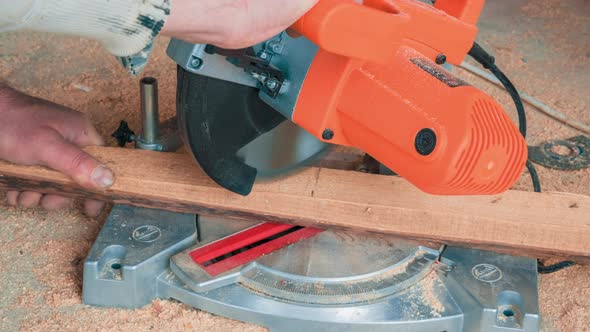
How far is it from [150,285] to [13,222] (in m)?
0.45

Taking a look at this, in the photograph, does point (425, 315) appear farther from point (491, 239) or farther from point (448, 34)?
point (448, 34)

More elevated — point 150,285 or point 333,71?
point 333,71

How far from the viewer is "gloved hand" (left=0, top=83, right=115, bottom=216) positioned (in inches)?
65.3

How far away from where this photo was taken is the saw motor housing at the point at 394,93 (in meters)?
1.25

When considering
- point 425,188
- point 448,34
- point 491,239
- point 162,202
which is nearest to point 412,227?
point 491,239

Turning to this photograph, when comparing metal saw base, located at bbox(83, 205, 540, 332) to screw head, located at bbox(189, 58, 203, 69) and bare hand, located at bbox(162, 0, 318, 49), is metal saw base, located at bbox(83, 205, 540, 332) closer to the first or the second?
screw head, located at bbox(189, 58, 203, 69)

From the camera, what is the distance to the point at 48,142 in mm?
1686

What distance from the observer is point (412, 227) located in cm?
164

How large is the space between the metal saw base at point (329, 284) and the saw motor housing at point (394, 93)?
0.31 m

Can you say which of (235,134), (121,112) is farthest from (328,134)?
(121,112)

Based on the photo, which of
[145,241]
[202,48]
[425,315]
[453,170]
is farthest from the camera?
[145,241]

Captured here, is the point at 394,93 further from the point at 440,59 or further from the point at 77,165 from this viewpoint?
the point at 77,165

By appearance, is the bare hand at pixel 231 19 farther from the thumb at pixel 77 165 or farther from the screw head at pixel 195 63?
the thumb at pixel 77 165

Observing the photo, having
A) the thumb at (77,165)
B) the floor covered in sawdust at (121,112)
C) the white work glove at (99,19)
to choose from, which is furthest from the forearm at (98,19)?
the floor covered in sawdust at (121,112)
